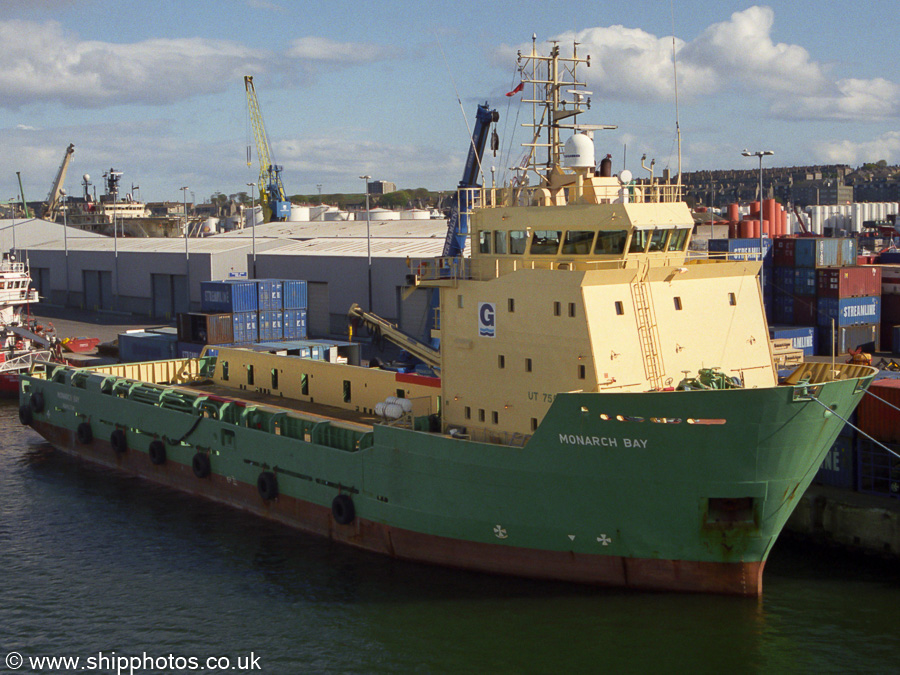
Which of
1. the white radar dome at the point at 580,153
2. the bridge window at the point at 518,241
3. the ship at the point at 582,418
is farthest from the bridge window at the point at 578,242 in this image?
the white radar dome at the point at 580,153

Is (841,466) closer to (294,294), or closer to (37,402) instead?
(37,402)

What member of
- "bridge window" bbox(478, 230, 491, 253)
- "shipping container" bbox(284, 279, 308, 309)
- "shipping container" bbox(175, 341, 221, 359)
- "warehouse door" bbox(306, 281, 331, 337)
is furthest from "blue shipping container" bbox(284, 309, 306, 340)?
"bridge window" bbox(478, 230, 491, 253)

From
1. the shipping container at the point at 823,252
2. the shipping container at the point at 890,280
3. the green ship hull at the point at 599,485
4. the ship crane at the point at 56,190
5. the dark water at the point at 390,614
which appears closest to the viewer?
the dark water at the point at 390,614

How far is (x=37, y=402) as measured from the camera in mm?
35031

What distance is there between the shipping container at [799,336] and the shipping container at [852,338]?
0.45 meters

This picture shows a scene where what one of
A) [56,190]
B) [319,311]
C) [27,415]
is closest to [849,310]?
[319,311]

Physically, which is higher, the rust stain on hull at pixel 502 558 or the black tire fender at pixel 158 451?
the black tire fender at pixel 158 451

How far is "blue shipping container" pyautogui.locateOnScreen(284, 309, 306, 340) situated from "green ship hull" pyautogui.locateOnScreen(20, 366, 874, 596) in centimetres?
2120

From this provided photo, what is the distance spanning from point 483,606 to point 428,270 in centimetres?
798

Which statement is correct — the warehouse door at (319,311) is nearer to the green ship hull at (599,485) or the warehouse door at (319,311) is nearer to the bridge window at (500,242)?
the green ship hull at (599,485)

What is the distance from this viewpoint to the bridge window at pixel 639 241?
2003 cm

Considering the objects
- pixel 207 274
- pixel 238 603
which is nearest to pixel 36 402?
pixel 238 603

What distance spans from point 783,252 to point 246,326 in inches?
1094

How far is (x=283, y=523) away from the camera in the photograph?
82.9 feet
